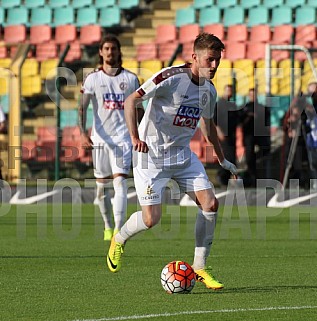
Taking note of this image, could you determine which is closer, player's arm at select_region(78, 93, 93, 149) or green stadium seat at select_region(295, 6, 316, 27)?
player's arm at select_region(78, 93, 93, 149)

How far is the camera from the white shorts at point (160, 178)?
787cm

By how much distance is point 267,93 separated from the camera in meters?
17.6

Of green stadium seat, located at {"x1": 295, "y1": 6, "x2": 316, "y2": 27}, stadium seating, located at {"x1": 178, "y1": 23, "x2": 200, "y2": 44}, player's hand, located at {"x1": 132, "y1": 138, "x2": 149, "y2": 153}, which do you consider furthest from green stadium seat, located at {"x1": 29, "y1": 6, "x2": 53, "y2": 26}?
player's hand, located at {"x1": 132, "y1": 138, "x2": 149, "y2": 153}

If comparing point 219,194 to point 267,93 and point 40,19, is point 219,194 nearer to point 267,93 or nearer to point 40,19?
point 267,93

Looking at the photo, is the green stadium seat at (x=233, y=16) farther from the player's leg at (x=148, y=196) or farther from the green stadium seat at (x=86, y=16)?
the player's leg at (x=148, y=196)

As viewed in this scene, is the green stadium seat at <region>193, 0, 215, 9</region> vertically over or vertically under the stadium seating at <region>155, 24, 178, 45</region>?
over

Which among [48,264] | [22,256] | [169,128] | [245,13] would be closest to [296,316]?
[169,128]

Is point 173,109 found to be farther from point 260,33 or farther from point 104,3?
point 104,3

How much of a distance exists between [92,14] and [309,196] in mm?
9570

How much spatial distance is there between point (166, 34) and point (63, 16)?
9.35 ft

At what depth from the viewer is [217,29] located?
22.1 meters

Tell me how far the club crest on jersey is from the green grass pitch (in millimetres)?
1293

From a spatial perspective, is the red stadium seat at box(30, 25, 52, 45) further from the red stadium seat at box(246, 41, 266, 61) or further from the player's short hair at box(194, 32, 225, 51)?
the player's short hair at box(194, 32, 225, 51)

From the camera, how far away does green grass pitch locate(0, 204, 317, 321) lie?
20.8 feet
